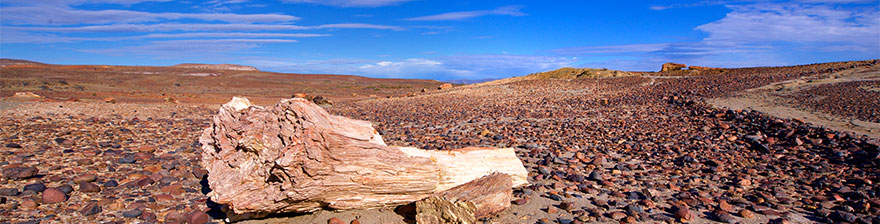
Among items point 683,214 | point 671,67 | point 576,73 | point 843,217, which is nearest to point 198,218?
point 683,214

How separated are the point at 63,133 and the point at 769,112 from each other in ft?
52.2

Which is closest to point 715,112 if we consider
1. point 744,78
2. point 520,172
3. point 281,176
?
point 520,172

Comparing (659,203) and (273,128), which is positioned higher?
(273,128)

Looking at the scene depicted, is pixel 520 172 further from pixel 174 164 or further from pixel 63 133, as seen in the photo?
pixel 63 133

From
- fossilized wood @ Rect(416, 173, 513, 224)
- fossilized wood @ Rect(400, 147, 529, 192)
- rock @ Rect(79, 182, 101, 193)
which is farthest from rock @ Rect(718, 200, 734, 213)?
rock @ Rect(79, 182, 101, 193)

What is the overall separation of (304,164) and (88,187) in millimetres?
3166

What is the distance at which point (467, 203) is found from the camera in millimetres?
4328

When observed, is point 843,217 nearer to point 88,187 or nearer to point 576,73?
point 88,187

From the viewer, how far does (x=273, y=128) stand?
14.0ft

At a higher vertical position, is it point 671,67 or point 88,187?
point 671,67

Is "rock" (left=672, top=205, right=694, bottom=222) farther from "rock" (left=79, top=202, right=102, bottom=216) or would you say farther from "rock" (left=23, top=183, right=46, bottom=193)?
"rock" (left=23, top=183, right=46, bottom=193)

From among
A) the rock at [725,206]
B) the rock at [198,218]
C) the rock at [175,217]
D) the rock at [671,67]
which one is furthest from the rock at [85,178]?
the rock at [671,67]

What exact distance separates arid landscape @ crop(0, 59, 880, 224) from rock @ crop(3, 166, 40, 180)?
17 mm

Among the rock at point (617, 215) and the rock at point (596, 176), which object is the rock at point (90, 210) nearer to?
the rock at point (617, 215)
